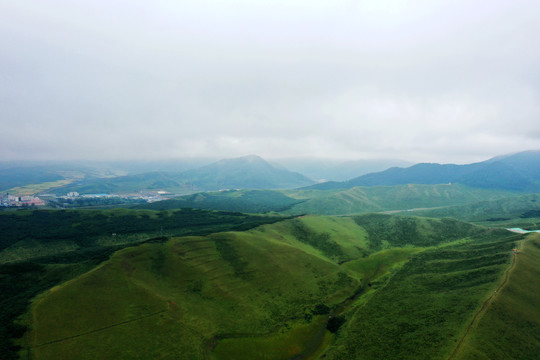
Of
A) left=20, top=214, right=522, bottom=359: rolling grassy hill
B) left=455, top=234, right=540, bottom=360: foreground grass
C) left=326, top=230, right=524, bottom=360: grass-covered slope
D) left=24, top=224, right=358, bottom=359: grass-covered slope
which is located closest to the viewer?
left=455, top=234, right=540, bottom=360: foreground grass

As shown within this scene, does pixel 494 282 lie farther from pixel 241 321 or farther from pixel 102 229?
pixel 102 229

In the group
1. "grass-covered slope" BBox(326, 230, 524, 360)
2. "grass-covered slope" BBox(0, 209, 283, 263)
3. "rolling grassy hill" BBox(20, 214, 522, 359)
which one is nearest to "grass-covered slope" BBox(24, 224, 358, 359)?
"rolling grassy hill" BBox(20, 214, 522, 359)

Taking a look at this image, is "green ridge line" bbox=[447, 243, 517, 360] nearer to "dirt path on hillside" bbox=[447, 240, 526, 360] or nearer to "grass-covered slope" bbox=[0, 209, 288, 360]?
"dirt path on hillside" bbox=[447, 240, 526, 360]

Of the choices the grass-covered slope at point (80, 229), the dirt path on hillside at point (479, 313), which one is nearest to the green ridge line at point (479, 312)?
the dirt path on hillside at point (479, 313)

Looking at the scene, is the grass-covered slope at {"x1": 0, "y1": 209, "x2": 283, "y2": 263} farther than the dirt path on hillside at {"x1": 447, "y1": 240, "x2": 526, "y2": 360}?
Yes

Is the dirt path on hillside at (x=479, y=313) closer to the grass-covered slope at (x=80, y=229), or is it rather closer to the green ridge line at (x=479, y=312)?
the green ridge line at (x=479, y=312)
